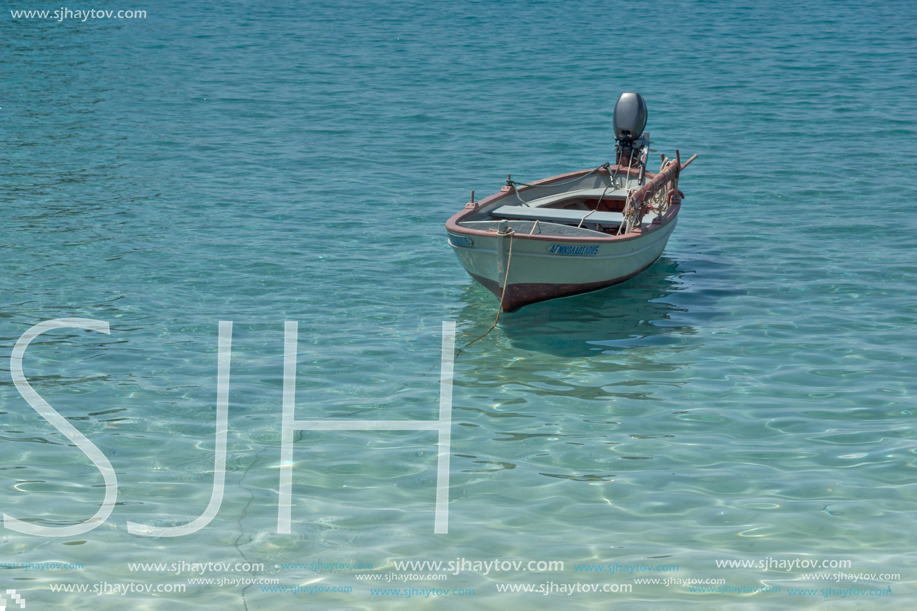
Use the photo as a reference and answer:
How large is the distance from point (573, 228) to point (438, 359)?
285 centimetres

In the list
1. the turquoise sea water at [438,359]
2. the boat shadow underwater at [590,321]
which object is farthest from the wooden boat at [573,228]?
the turquoise sea water at [438,359]

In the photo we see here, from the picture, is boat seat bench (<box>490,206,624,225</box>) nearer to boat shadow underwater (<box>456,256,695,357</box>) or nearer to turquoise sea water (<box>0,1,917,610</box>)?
boat shadow underwater (<box>456,256,695,357</box>)

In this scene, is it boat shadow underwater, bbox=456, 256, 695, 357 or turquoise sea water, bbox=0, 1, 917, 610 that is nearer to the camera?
turquoise sea water, bbox=0, 1, 917, 610

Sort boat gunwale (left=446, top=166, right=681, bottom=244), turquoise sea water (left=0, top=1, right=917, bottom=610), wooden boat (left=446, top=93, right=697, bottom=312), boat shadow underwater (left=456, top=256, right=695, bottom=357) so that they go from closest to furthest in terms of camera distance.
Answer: turquoise sea water (left=0, top=1, right=917, bottom=610)
boat shadow underwater (left=456, top=256, right=695, bottom=357)
boat gunwale (left=446, top=166, right=681, bottom=244)
wooden boat (left=446, top=93, right=697, bottom=312)

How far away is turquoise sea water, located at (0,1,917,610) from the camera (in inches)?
251

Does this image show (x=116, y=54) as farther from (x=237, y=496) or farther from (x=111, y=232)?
(x=237, y=496)

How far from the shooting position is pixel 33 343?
1050 cm

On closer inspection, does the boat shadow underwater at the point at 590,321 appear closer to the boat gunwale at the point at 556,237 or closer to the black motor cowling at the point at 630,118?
the boat gunwale at the point at 556,237

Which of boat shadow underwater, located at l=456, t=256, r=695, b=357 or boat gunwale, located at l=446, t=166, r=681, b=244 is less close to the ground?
boat gunwale, located at l=446, t=166, r=681, b=244

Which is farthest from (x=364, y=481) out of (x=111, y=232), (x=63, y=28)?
(x=63, y=28)

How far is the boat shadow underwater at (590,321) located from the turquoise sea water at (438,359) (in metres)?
0.06

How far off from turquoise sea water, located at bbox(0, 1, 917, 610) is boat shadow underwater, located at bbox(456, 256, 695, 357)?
6cm

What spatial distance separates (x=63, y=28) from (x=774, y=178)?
34.0 m

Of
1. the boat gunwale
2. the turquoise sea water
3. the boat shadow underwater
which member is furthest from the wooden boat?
the turquoise sea water
